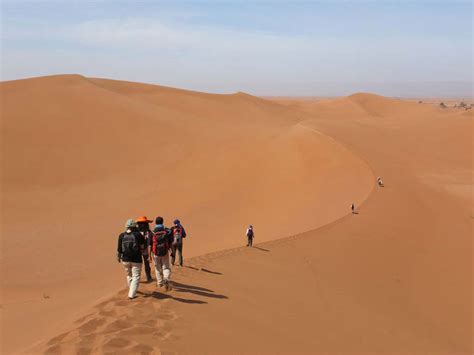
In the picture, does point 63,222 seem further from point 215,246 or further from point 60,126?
point 60,126

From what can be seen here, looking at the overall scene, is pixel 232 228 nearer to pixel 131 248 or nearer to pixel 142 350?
pixel 131 248

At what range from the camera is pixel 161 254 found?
7.38 m

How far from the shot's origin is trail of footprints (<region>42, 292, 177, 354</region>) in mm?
5102

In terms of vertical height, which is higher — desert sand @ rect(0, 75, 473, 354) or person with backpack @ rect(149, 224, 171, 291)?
person with backpack @ rect(149, 224, 171, 291)

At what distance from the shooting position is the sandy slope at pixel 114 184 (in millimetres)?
13516

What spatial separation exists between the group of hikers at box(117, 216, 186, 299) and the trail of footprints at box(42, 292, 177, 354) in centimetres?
47

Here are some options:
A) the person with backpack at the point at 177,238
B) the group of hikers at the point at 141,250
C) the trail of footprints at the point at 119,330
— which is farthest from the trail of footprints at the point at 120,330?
the person with backpack at the point at 177,238

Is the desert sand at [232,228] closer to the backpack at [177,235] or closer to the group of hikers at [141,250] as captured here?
the group of hikers at [141,250]

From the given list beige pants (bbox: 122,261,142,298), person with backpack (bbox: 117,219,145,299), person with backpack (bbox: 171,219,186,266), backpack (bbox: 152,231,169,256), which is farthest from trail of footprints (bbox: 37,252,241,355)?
person with backpack (bbox: 171,219,186,266)

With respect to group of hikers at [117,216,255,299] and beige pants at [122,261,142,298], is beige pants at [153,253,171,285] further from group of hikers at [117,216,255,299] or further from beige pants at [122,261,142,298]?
beige pants at [122,261,142,298]

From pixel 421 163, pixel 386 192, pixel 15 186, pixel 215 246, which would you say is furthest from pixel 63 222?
pixel 421 163

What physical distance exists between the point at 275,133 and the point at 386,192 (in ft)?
46.7

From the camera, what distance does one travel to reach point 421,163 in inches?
1114

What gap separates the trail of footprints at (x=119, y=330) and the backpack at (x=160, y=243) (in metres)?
0.89
